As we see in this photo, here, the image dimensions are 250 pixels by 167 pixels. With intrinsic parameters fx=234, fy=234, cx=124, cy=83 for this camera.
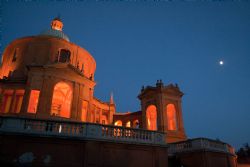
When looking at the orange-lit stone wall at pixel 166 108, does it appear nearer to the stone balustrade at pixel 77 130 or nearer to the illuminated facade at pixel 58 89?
the illuminated facade at pixel 58 89

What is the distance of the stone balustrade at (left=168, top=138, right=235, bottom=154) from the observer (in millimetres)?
19578

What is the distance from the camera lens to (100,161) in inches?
550

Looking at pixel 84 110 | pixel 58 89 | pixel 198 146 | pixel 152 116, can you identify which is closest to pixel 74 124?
pixel 198 146

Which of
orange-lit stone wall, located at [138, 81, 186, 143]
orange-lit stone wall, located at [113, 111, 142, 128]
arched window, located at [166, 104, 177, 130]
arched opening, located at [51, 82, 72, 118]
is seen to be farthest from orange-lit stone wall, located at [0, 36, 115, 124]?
arched window, located at [166, 104, 177, 130]

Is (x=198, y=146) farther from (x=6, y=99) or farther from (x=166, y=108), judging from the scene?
(x=6, y=99)

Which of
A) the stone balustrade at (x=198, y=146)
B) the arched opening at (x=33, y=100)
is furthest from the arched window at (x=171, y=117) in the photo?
the arched opening at (x=33, y=100)

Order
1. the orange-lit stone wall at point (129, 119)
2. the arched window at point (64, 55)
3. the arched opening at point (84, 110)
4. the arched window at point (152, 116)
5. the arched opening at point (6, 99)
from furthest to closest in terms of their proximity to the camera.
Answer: the orange-lit stone wall at point (129, 119) → the arched window at point (152, 116) → the arched window at point (64, 55) → the arched opening at point (84, 110) → the arched opening at point (6, 99)

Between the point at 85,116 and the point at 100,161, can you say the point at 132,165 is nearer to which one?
the point at 100,161

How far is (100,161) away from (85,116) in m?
18.2

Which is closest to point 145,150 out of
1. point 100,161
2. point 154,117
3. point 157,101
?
point 100,161

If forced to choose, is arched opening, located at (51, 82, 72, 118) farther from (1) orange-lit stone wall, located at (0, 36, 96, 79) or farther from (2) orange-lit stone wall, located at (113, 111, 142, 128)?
(2) orange-lit stone wall, located at (113, 111, 142, 128)

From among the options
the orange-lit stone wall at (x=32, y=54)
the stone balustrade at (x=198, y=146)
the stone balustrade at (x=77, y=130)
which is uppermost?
the orange-lit stone wall at (x=32, y=54)

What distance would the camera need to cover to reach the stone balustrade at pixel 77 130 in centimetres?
1320

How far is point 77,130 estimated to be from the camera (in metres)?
14.3
